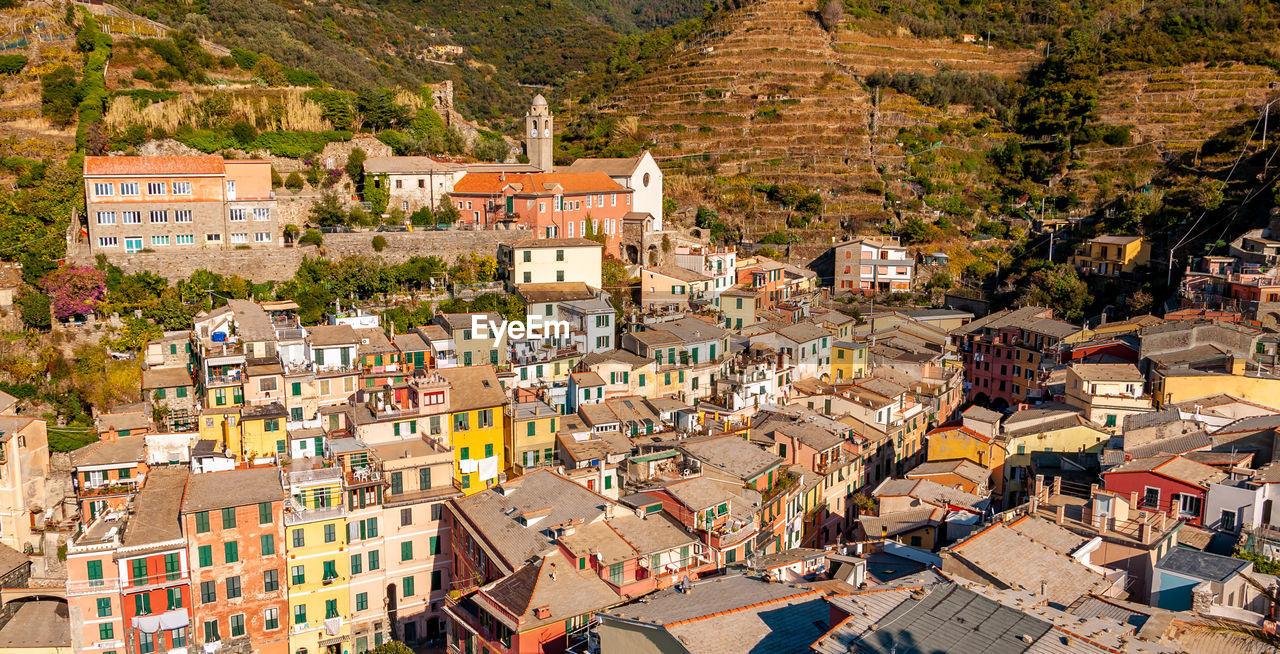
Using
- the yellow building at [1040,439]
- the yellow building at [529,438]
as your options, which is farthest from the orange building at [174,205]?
the yellow building at [1040,439]

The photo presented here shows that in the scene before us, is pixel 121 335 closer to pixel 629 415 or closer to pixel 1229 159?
pixel 629 415

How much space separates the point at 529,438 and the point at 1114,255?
30.6 m

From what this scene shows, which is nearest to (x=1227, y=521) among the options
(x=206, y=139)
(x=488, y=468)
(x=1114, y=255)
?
(x=488, y=468)

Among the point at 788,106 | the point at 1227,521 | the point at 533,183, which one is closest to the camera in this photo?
the point at 1227,521

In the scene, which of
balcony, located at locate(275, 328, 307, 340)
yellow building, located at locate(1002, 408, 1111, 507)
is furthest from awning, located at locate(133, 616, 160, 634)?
yellow building, located at locate(1002, 408, 1111, 507)

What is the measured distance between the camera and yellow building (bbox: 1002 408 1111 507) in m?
26.2

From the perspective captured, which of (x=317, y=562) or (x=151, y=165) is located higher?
(x=151, y=165)

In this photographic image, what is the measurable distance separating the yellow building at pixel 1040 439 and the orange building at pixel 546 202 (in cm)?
1947

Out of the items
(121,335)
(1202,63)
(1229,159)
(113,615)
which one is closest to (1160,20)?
(1202,63)

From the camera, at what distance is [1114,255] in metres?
44.0

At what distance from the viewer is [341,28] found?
70.1 m

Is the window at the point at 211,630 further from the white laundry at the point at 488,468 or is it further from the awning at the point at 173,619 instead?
the white laundry at the point at 488,468

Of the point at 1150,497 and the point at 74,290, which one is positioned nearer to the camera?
the point at 1150,497

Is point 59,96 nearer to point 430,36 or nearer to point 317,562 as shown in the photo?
point 317,562
